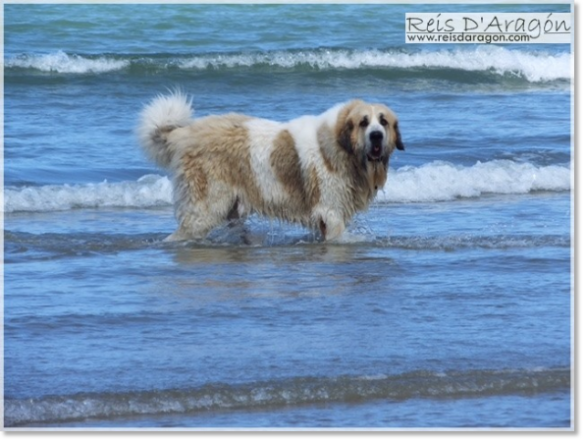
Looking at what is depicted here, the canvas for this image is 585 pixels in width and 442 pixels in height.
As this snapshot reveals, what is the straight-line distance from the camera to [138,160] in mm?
14133

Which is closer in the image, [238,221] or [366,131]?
[366,131]

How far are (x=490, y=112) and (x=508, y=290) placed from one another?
31.8ft

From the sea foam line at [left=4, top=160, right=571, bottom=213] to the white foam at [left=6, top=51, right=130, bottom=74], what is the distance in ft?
24.5

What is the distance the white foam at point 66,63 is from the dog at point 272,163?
10.3m

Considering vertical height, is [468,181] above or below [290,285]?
above

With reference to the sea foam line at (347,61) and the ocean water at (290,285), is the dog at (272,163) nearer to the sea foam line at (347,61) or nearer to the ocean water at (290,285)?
the ocean water at (290,285)

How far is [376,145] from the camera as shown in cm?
977

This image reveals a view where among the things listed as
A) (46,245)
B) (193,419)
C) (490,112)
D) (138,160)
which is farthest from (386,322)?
(490,112)

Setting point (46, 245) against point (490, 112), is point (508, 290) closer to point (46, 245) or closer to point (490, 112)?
point (46, 245)

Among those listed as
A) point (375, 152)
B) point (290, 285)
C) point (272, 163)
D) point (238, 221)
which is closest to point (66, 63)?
point (238, 221)

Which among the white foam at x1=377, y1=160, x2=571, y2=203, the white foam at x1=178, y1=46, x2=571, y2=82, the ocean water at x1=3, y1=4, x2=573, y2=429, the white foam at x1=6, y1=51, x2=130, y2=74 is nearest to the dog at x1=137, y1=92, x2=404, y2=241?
the ocean water at x1=3, y1=4, x2=573, y2=429

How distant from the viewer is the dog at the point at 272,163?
9.89m

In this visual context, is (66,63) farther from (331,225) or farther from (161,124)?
(331,225)

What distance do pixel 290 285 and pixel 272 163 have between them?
1467 millimetres
